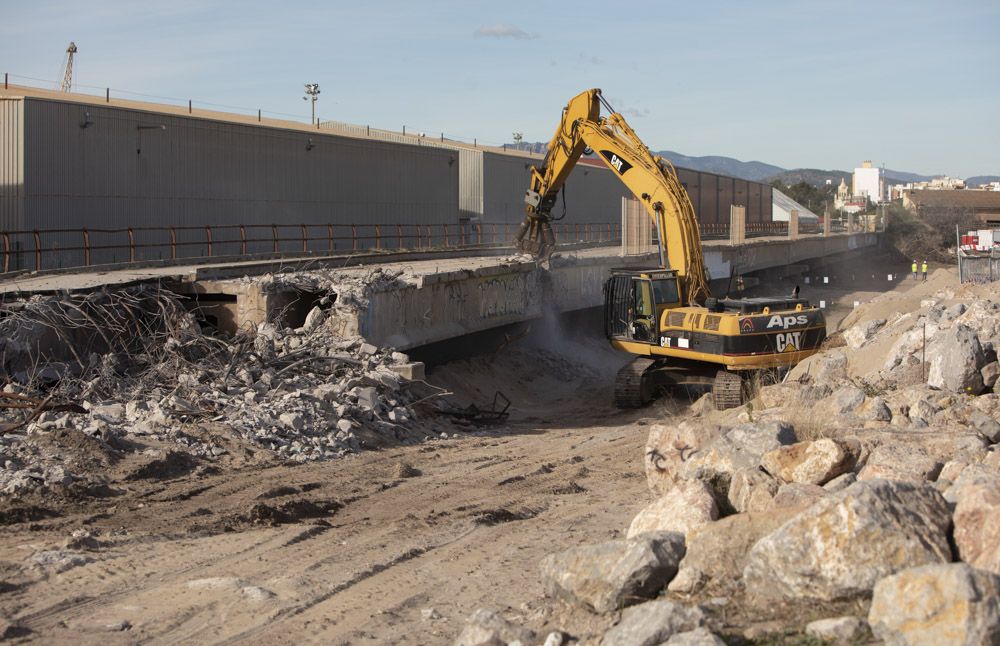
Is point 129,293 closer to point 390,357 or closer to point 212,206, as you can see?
point 390,357

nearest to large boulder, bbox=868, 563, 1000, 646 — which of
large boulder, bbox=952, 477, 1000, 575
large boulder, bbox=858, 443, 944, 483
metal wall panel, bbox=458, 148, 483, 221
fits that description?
large boulder, bbox=952, 477, 1000, 575

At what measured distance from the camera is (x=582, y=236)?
5397 cm

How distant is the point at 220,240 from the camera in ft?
111

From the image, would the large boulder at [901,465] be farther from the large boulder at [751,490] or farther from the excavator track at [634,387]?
the excavator track at [634,387]

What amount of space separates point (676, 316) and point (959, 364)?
Answer: 785cm

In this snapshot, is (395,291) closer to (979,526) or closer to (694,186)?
(979,526)

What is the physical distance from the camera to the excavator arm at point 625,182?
22.5 m

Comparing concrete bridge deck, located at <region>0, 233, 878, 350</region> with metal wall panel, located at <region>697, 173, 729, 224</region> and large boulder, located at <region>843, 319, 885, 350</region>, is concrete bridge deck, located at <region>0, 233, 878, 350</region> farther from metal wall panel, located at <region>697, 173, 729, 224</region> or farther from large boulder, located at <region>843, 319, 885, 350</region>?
metal wall panel, located at <region>697, 173, 729, 224</region>

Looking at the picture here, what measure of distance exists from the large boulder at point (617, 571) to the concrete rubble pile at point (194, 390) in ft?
22.0

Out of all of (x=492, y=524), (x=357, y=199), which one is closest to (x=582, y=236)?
(x=357, y=199)

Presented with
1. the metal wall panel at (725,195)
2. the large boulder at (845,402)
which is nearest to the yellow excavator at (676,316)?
the large boulder at (845,402)

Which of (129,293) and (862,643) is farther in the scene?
(129,293)

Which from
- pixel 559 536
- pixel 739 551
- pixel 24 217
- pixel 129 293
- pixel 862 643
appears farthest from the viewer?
pixel 24 217

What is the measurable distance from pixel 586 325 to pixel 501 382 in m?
8.73
